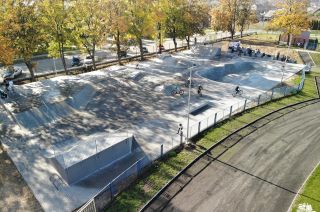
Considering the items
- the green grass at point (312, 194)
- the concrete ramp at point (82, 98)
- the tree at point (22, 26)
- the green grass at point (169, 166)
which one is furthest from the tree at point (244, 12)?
the green grass at point (312, 194)

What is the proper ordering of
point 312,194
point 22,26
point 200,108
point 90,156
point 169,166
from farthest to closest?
point 22,26 → point 200,108 → point 169,166 → point 90,156 → point 312,194

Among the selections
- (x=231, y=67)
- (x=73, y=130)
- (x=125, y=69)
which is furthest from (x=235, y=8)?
(x=73, y=130)

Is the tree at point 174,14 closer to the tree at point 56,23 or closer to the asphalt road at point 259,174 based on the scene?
the tree at point 56,23

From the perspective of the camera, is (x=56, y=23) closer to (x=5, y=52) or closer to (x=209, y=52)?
(x=5, y=52)

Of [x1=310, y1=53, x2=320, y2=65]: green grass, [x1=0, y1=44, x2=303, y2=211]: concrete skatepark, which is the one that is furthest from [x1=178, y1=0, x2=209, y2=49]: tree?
[x1=310, y1=53, x2=320, y2=65]: green grass

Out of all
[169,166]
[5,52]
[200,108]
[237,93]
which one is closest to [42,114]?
[5,52]

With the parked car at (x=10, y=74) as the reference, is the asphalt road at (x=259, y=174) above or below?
below
